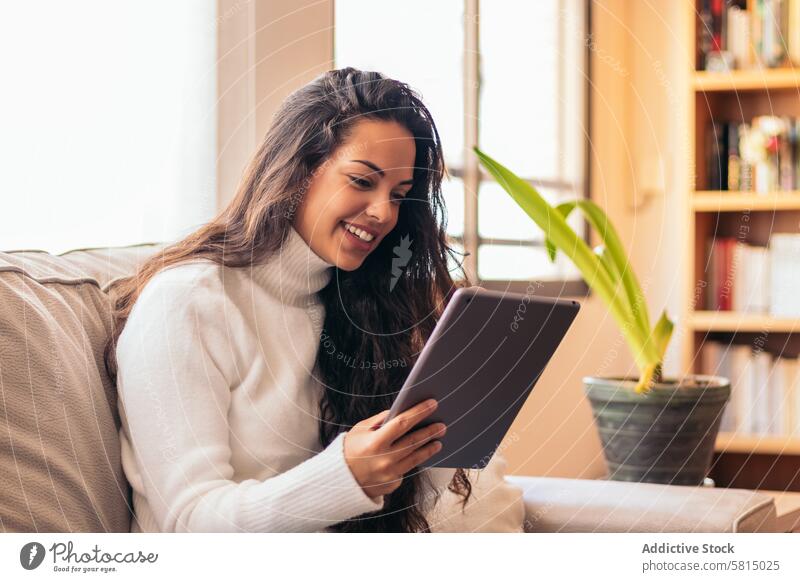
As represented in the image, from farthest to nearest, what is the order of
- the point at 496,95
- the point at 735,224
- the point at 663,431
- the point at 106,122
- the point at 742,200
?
the point at 735,224 → the point at 742,200 → the point at 496,95 → the point at 663,431 → the point at 106,122

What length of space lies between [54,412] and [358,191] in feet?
0.84

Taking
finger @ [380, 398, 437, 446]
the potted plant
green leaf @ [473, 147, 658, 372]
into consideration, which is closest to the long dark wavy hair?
finger @ [380, 398, 437, 446]

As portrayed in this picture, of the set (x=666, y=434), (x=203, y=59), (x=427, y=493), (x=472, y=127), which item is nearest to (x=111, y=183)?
(x=203, y=59)

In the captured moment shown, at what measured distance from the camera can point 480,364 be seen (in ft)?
2.11

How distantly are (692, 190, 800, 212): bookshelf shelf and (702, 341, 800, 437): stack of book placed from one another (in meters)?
0.27

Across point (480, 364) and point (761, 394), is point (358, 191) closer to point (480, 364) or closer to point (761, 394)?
point (480, 364)

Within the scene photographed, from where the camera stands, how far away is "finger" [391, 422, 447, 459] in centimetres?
64

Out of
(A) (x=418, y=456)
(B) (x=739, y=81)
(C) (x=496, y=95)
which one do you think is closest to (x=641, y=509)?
(A) (x=418, y=456)

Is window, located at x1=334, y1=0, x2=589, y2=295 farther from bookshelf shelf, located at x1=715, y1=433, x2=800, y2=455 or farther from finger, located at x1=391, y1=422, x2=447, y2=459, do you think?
bookshelf shelf, located at x1=715, y1=433, x2=800, y2=455

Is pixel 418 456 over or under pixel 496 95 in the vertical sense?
under

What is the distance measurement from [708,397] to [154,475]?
84cm

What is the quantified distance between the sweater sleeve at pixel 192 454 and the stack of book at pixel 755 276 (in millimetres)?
1196
